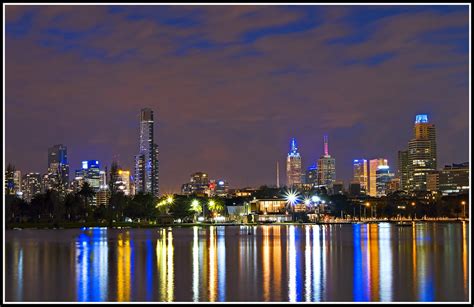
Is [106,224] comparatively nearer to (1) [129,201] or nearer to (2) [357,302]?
(1) [129,201]

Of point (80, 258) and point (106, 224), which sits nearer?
point (80, 258)

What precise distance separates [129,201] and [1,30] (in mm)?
160773

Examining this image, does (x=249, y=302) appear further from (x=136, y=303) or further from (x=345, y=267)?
(x=345, y=267)

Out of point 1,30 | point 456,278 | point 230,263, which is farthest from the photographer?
point 230,263

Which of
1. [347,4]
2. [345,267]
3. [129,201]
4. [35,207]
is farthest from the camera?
[129,201]

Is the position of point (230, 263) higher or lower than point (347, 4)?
lower

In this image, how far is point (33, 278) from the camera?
51.5m

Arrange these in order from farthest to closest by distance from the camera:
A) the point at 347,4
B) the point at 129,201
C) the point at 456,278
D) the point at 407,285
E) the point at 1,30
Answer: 1. the point at 129,201
2. the point at 456,278
3. the point at 407,285
4. the point at 1,30
5. the point at 347,4

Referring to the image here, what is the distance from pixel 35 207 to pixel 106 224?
15816mm

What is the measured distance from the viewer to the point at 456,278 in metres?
49.5

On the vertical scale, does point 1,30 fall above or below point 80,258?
above

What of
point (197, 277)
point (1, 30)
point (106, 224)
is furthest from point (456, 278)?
point (106, 224)

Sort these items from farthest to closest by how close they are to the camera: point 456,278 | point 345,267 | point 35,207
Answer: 1. point 35,207
2. point 345,267
3. point 456,278

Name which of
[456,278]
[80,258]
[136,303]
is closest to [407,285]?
[456,278]
